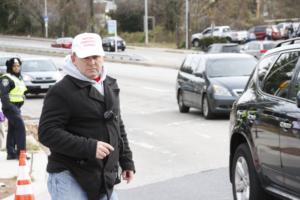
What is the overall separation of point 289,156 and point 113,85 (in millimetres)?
1899

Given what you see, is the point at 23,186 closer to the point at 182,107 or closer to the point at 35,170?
the point at 35,170

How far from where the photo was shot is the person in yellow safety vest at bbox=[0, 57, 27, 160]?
1170 cm

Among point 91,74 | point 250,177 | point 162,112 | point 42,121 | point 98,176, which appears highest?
point 91,74

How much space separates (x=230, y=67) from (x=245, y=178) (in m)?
11.3

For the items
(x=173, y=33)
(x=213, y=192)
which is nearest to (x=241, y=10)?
(x=173, y=33)

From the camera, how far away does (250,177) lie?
7023 millimetres

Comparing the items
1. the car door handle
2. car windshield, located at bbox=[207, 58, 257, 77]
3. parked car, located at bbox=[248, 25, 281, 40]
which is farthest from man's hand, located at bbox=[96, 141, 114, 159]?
parked car, located at bbox=[248, 25, 281, 40]

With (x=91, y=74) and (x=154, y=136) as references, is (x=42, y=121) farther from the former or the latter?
(x=154, y=136)

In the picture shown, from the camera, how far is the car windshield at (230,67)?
715 inches

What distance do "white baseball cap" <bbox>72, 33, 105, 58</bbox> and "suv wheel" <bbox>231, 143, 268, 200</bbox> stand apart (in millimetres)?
2792

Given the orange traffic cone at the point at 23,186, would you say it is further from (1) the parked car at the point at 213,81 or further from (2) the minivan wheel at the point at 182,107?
(2) the minivan wheel at the point at 182,107

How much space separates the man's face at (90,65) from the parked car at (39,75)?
21.2m

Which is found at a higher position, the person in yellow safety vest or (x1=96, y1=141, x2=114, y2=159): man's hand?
(x1=96, y1=141, x2=114, y2=159): man's hand

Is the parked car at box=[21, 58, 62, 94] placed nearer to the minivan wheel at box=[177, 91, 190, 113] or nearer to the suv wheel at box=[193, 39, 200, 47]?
the minivan wheel at box=[177, 91, 190, 113]
